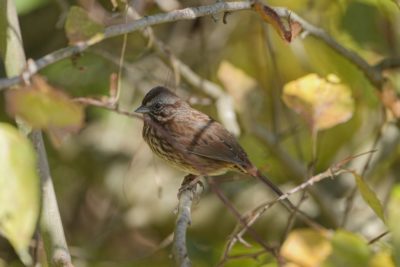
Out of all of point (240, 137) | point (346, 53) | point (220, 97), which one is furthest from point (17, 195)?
point (220, 97)

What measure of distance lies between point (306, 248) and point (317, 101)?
0.63m

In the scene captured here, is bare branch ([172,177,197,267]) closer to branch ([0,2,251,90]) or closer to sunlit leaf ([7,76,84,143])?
branch ([0,2,251,90])

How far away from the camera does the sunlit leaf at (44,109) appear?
5.89ft

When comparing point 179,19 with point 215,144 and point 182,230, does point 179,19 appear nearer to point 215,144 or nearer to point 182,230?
point 182,230

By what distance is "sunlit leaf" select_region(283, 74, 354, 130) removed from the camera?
11.1 ft

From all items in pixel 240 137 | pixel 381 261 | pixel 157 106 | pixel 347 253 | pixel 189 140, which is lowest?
pixel 240 137

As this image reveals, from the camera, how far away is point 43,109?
1813mm

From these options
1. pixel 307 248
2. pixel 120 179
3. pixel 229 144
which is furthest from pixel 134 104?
pixel 307 248

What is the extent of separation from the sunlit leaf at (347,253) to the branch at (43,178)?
41.0 inches

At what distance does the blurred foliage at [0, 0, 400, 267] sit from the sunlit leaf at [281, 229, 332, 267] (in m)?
0.03

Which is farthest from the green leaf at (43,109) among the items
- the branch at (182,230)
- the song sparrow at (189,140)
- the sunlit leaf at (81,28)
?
the song sparrow at (189,140)

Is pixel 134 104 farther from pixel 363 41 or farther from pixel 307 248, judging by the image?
pixel 307 248

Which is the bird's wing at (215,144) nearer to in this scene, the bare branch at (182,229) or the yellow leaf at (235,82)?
the yellow leaf at (235,82)

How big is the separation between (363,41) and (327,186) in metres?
1.12
